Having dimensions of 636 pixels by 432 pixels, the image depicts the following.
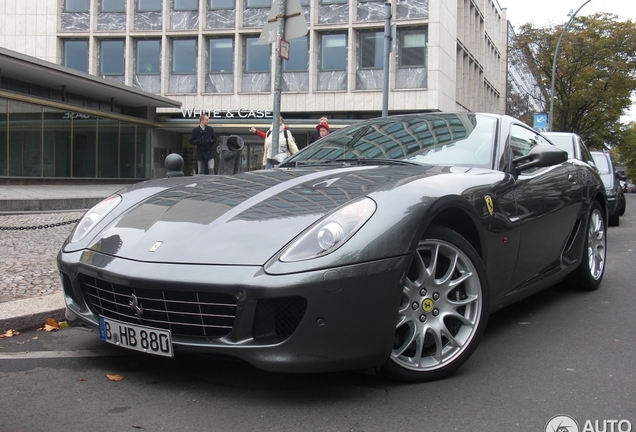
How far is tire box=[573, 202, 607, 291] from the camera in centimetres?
512

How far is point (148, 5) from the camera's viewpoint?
1313 inches

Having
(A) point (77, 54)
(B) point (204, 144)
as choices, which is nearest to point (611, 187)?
(B) point (204, 144)

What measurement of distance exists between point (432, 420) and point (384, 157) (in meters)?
A: 1.81

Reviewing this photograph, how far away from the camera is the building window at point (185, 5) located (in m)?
33.1

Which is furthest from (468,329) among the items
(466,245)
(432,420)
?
(432,420)

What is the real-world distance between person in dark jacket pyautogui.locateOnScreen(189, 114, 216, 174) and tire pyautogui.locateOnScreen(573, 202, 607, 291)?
30.5ft

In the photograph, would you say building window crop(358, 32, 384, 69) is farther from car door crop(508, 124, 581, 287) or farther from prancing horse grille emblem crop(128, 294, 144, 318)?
prancing horse grille emblem crop(128, 294, 144, 318)

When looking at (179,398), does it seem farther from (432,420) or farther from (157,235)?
(432,420)

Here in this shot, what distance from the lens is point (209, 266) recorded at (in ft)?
8.88

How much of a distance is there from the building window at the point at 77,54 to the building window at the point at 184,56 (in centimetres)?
454

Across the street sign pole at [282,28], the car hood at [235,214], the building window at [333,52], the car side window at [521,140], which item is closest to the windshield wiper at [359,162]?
the car hood at [235,214]

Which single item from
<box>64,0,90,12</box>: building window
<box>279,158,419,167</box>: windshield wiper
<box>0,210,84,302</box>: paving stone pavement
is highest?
<box>64,0,90,12</box>: building window

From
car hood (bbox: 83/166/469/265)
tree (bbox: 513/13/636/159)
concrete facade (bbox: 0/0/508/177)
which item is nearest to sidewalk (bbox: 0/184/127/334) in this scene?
car hood (bbox: 83/166/469/265)

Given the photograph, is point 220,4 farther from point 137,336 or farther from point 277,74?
point 137,336
